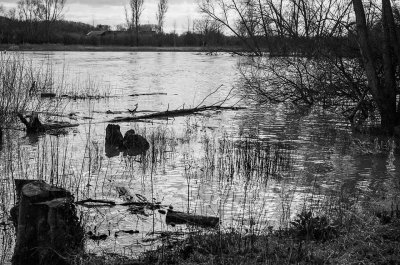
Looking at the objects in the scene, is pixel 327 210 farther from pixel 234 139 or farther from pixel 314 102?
pixel 314 102

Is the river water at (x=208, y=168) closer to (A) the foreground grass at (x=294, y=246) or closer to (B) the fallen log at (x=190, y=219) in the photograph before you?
(B) the fallen log at (x=190, y=219)

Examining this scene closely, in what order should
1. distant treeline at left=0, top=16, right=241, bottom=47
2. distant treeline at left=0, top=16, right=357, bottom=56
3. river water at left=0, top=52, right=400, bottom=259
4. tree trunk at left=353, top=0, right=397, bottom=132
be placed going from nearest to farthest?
river water at left=0, top=52, right=400, bottom=259, tree trunk at left=353, top=0, right=397, bottom=132, distant treeline at left=0, top=16, right=357, bottom=56, distant treeline at left=0, top=16, right=241, bottom=47

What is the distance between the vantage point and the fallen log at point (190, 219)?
6223 millimetres

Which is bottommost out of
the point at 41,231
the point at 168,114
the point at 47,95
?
the point at 41,231

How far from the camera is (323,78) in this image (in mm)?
16578

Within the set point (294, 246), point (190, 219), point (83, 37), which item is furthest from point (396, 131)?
point (83, 37)

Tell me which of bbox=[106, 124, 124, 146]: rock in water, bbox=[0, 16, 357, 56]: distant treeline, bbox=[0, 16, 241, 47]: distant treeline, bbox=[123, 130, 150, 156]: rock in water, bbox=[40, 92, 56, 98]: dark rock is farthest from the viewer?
bbox=[0, 16, 241, 47]: distant treeline

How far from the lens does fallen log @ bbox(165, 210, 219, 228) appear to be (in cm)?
622

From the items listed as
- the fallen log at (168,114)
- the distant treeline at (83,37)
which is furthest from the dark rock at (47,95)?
the distant treeline at (83,37)

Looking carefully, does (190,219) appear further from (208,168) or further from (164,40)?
(164,40)

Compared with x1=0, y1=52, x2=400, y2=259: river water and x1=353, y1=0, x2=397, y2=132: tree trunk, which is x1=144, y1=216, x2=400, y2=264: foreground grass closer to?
x1=0, y1=52, x2=400, y2=259: river water

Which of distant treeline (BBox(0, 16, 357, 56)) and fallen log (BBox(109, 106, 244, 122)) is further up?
distant treeline (BBox(0, 16, 357, 56))

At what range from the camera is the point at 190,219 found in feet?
20.8

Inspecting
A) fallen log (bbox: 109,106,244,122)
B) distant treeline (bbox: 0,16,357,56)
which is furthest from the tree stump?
fallen log (bbox: 109,106,244,122)
